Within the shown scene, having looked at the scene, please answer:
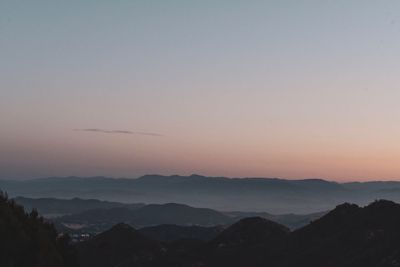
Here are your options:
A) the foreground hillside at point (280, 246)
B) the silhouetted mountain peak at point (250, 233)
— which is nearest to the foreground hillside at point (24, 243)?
the foreground hillside at point (280, 246)

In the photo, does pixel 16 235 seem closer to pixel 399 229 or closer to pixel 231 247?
pixel 399 229

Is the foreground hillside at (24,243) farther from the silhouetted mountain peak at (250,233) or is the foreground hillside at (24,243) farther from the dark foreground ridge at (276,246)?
the silhouetted mountain peak at (250,233)

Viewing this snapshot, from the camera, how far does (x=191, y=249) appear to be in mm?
89375

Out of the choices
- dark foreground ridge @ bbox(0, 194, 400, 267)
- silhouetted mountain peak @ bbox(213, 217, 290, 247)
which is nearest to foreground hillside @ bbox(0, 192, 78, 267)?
dark foreground ridge @ bbox(0, 194, 400, 267)

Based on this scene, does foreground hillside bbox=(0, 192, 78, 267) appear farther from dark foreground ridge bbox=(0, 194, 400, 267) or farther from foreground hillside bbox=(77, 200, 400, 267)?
foreground hillside bbox=(77, 200, 400, 267)

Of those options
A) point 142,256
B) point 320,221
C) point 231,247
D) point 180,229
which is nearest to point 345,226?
point 320,221

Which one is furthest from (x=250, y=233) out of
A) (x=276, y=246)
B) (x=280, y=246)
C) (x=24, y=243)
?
(x=24, y=243)

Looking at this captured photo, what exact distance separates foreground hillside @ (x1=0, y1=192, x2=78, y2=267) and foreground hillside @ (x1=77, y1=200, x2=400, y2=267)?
127ft

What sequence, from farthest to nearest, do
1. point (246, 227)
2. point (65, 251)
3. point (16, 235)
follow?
point (246, 227), point (65, 251), point (16, 235)

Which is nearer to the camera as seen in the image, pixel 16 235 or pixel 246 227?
pixel 16 235

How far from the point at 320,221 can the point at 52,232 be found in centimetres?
5805

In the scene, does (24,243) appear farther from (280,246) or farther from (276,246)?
(276,246)

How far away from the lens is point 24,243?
31.3 meters

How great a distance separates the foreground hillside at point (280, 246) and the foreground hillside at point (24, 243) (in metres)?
38.8
